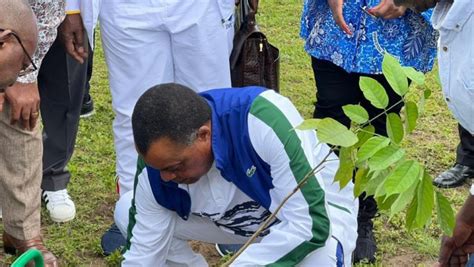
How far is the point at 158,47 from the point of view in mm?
3709

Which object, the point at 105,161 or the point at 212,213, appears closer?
the point at 212,213

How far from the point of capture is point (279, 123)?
9.80 feet

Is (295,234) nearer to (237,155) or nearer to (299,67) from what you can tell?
(237,155)

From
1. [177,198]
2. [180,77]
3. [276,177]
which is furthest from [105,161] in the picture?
[276,177]

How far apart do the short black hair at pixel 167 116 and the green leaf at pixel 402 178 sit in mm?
1265

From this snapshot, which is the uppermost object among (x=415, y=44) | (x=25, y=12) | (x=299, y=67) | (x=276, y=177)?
(x=25, y=12)

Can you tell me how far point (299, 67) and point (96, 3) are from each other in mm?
3319

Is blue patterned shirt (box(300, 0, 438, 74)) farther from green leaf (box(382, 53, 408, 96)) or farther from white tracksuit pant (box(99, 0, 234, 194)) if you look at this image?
green leaf (box(382, 53, 408, 96))

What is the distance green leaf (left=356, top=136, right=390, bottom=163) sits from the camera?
5.62ft

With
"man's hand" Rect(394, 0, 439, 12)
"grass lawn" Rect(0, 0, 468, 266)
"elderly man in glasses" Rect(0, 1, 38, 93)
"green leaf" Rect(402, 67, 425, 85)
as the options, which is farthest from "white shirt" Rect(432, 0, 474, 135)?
"grass lawn" Rect(0, 0, 468, 266)

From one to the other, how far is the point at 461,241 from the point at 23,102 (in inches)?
69.5

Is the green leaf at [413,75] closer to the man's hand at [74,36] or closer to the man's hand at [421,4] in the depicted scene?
the man's hand at [421,4]

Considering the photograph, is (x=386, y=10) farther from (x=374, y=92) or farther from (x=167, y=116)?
(x=374, y=92)

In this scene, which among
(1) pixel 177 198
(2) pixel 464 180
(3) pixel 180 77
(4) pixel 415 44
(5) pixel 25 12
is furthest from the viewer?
(2) pixel 464 180
